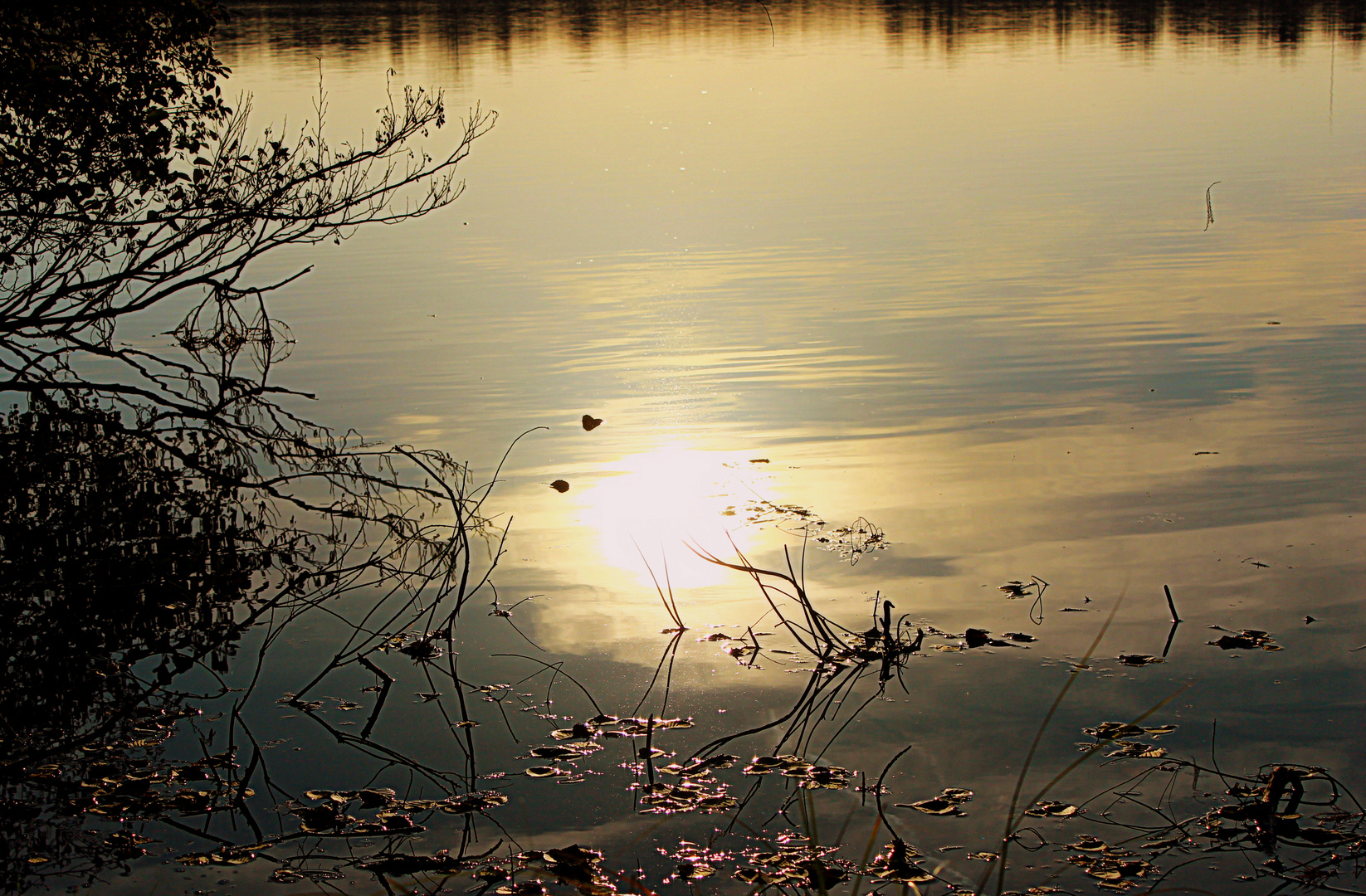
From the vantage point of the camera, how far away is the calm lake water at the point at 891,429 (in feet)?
19.4

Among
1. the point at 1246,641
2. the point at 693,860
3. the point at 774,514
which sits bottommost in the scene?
the point at 693,860

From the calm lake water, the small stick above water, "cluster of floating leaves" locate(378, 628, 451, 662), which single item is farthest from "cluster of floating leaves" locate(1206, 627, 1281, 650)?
"cluster of floating leaves" locate(378, 628, 451, 662)

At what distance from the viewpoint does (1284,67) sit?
41.1 metres

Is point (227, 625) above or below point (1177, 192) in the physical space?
below

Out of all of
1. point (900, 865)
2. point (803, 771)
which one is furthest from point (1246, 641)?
point (900, 865)

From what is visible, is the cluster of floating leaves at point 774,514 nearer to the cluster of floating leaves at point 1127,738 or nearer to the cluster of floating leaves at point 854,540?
the cluster of floating leaves at point 854,540

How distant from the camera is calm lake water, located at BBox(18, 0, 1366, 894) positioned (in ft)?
19.4

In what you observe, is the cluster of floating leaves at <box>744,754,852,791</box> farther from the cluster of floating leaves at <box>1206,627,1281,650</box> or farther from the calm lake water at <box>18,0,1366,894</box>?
the cluster of floating leaves at <box>1206,627,1281,650</box>

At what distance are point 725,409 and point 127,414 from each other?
5003mm

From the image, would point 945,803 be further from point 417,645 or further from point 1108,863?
point 417,645

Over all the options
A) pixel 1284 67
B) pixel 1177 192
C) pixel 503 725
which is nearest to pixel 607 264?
pixel 1177 192

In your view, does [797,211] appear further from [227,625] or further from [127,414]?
[227,625]

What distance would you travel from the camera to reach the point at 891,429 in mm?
10680

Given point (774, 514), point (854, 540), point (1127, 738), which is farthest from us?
point (774, 514)
